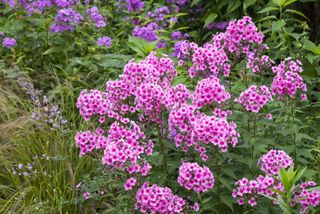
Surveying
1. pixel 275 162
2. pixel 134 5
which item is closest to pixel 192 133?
pixel 275 162

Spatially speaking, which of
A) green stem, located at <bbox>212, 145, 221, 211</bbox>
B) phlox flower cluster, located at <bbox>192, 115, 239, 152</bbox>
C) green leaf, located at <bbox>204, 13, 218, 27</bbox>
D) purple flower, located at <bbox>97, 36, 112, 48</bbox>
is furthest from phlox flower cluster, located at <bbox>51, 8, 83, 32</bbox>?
phlox flower cluster, located at <bbox>192, 115, 239, 152</bbox>

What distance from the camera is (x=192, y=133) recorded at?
3191mm

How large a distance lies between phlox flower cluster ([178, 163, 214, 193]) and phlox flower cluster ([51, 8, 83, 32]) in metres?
2.97

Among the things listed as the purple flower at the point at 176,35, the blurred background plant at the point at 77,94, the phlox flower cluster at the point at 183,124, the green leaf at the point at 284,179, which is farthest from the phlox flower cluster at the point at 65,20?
the green leaf at the point at 284,179

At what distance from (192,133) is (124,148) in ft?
1.14

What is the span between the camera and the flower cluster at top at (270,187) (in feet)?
10.5

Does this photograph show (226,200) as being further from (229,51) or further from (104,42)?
(104,42)

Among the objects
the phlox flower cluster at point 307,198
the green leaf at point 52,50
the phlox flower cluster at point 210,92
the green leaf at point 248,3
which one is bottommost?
the green leaf at point 52,50

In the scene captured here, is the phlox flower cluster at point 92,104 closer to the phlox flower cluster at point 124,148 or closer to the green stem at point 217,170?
the phlox flower cluster at point 124,148

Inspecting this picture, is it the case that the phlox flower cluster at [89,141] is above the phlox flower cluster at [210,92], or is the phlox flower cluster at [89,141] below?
below

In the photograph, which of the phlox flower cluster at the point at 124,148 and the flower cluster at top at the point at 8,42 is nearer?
the phlox flower cluster at the point at 124,148

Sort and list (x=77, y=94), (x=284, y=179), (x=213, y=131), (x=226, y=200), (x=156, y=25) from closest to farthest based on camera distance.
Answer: (x=284, y=179), (x=213, y=131), (x=226, y=200), (x=77, y=94), (x=156, y=25)

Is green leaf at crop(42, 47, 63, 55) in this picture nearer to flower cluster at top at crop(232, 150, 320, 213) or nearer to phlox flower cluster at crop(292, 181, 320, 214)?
flower cluster at top at crop(232, 150, 320, 213)

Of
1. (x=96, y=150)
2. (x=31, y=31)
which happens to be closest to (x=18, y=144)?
(x=96, y=150)
